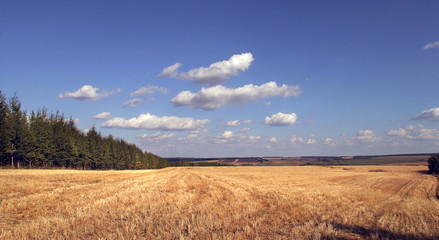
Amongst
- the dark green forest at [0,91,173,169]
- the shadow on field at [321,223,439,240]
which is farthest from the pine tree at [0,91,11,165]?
the shadow on field at [321,223,439,240]

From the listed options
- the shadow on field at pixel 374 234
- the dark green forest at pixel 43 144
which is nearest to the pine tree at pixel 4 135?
the dark green forest at pixel 43 144

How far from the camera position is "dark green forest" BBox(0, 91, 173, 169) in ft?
172

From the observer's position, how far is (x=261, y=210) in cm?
1199

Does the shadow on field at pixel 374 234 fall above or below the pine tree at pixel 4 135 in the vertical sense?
below

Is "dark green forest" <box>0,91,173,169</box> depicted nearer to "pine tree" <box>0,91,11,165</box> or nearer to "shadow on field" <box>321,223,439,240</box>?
"pine tree" <box>0,91,11,165</box>

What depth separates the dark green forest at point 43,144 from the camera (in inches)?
2068

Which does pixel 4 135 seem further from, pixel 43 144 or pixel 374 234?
pixel 374 234

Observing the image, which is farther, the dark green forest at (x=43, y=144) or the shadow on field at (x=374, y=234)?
the dark green forest at (x=43, y=144)

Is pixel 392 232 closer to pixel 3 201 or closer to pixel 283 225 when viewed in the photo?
pixel 283 225

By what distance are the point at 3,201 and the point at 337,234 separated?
14771 mm

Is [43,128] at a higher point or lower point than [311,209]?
higher

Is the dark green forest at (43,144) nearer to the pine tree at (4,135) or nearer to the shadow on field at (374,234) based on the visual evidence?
the pine tree at (4,135)

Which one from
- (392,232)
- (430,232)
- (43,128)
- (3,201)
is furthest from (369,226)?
(43,128)

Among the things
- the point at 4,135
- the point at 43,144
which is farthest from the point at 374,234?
the point at 43,144
